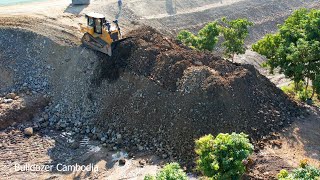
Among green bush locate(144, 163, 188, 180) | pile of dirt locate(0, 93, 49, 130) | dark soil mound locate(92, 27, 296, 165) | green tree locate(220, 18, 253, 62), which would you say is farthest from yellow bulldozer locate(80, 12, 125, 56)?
green bush locate(144, 163, 188, 180)

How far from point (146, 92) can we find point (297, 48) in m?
8.57

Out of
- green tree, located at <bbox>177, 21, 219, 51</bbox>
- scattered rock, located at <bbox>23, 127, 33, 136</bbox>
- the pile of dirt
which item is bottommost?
scattered rock, located at <bbox>23, 127, 33, 136</bbox>

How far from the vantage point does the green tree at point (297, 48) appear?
23219mm

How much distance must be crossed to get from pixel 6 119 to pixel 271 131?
14727 mm

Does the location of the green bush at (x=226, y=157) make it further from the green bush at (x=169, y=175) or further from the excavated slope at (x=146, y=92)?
the excavated slope at (x=146, y=92)

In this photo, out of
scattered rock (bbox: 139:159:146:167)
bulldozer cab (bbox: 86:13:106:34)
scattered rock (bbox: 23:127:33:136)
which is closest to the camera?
scattered rock (bbox: 139:159:146:167)

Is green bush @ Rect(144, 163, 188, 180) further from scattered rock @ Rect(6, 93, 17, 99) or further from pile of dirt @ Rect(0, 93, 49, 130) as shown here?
scattered rock @ Rect(6, 93, 17, 99)

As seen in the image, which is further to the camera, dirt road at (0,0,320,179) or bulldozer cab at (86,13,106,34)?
bulldozer cab at (86,13,106,34)

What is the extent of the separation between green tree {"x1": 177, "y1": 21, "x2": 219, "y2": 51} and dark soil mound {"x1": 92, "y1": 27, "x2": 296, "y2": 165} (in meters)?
2.80

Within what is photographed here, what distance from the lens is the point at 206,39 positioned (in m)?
27.6

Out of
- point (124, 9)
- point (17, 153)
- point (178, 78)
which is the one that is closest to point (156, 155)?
point (178, 78)

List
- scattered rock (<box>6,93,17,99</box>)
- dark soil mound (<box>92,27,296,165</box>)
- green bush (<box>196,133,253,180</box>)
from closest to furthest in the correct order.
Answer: green bush (<box>196,133,253,180</box>) → dark soil mound (<box>92,27,296,165</box>) → scattered rock (<box>6,93,17,99</box>)

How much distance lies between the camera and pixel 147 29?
27562mm

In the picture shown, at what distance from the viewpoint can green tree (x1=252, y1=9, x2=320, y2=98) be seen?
2322cm
